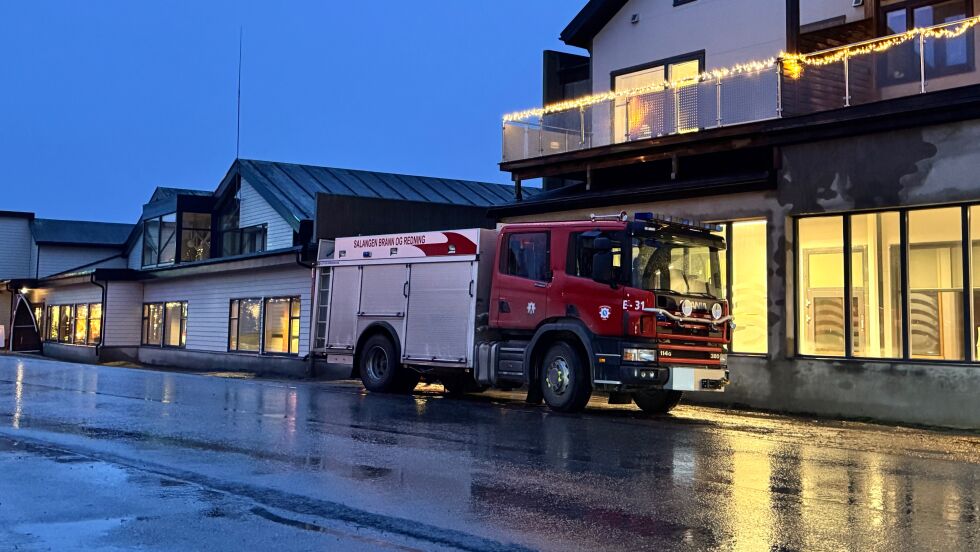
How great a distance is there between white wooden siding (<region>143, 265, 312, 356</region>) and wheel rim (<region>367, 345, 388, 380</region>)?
31.3ft

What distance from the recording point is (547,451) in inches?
415

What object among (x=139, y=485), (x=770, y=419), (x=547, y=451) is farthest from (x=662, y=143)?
(x=139, y=485)

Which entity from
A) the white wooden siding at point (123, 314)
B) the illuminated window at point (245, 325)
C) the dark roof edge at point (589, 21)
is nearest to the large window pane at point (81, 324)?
the white wooden siding at point (123, 314)

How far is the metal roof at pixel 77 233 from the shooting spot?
54.2m

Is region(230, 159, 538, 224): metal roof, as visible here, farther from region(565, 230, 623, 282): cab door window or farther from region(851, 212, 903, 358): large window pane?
region(851, 212, 903, 358): large window pane

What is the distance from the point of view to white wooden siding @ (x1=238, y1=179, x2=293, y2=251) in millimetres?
31094

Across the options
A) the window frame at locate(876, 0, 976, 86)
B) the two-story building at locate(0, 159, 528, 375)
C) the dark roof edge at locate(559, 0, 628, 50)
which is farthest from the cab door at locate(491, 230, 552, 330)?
the two-story building at locate(0, 159, 528, 375)

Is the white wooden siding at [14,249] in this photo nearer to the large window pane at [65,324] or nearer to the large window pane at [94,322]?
the large window pane at [65,324]

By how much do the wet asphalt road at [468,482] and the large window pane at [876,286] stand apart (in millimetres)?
2288

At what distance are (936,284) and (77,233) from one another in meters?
50.3

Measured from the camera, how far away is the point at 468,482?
849cm

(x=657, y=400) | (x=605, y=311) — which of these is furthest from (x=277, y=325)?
(x=605, y=311)

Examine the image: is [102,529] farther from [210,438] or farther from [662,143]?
[662,143]

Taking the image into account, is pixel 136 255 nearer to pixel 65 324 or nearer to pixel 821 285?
pixel 65 324
